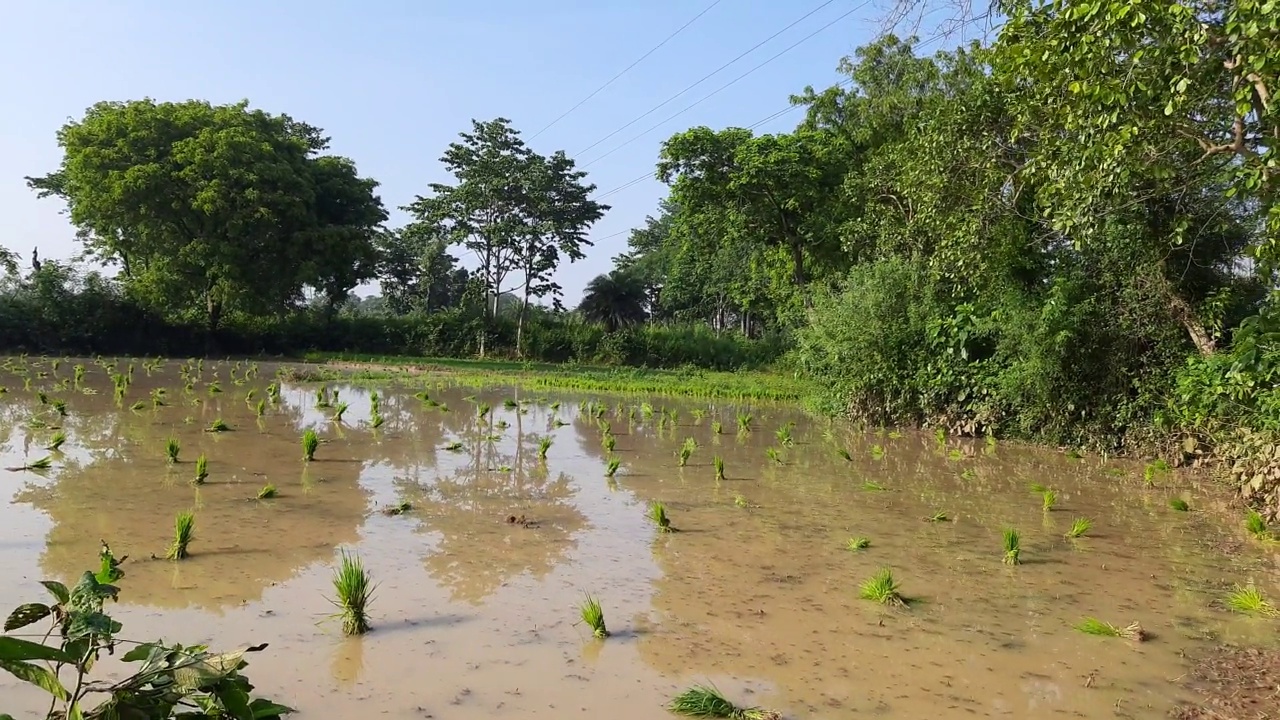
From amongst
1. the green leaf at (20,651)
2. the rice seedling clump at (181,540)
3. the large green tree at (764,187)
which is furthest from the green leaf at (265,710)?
the large green tree at (764,187)

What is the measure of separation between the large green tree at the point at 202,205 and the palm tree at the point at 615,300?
12772mm

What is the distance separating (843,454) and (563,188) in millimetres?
26551

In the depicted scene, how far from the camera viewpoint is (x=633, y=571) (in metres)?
6.05

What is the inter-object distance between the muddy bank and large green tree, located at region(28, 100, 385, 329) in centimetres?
3114

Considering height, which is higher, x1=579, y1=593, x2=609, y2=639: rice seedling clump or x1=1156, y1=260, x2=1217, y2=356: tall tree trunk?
x1=1156, y1=260, x2=1217, y2=356: tall tree trunk

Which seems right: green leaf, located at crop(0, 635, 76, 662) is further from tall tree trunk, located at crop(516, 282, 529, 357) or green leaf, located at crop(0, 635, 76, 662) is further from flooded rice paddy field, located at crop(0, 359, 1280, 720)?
tall tree trunk, located at crop(516, 282, 529, 357)

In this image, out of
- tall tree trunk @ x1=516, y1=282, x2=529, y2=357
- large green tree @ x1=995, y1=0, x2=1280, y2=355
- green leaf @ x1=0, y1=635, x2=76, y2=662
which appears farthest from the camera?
tall tree trunk @ x1=516, y1=282, x2=529, y2=357

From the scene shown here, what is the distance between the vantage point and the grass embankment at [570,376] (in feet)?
74.6

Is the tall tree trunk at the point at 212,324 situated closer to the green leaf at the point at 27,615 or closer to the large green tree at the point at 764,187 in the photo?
the large green tree at the point at 764,187

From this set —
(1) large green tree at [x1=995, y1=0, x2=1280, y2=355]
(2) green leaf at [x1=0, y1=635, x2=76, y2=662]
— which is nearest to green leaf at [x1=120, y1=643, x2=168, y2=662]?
(2) green leaf at [x1=0, y1=635, x2=76, y2=662]

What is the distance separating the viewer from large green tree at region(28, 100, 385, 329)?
2912 centimetres

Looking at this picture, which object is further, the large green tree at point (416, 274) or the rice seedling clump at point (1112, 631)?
the large green tree at point (416, 274)

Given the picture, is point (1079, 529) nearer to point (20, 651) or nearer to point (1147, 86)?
point (1147, 86)

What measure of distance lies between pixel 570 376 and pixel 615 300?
15.2 m
